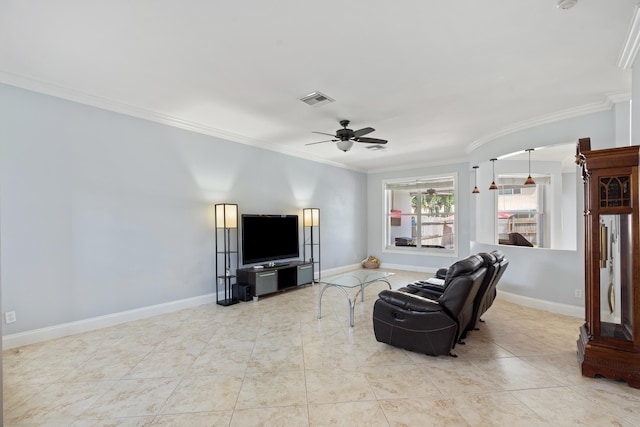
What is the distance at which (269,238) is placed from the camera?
5.61m

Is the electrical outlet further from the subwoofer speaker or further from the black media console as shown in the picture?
the black media console

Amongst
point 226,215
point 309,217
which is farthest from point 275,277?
point 309,217

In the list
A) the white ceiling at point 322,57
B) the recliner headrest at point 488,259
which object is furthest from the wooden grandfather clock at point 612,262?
the white ceiling at point 322,57

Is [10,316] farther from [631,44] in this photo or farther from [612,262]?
[631,44]

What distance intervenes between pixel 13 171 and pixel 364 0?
12.4 feet

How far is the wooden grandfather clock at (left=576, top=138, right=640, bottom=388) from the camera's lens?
2.49 m

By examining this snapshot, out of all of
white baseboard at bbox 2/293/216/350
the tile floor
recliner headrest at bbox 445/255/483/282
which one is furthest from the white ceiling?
the tile floor

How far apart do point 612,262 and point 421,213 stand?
5.15 meters

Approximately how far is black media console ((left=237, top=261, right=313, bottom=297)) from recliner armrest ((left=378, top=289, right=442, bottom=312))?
2447mm

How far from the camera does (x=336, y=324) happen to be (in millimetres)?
3936

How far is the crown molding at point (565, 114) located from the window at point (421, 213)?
2340 mm

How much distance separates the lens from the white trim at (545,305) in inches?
168

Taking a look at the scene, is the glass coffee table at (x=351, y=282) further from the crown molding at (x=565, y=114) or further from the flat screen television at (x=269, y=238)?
the crown molding at (x=565, y=114)

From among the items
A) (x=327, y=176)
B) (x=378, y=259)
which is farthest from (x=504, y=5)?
(x=378, y=259)
